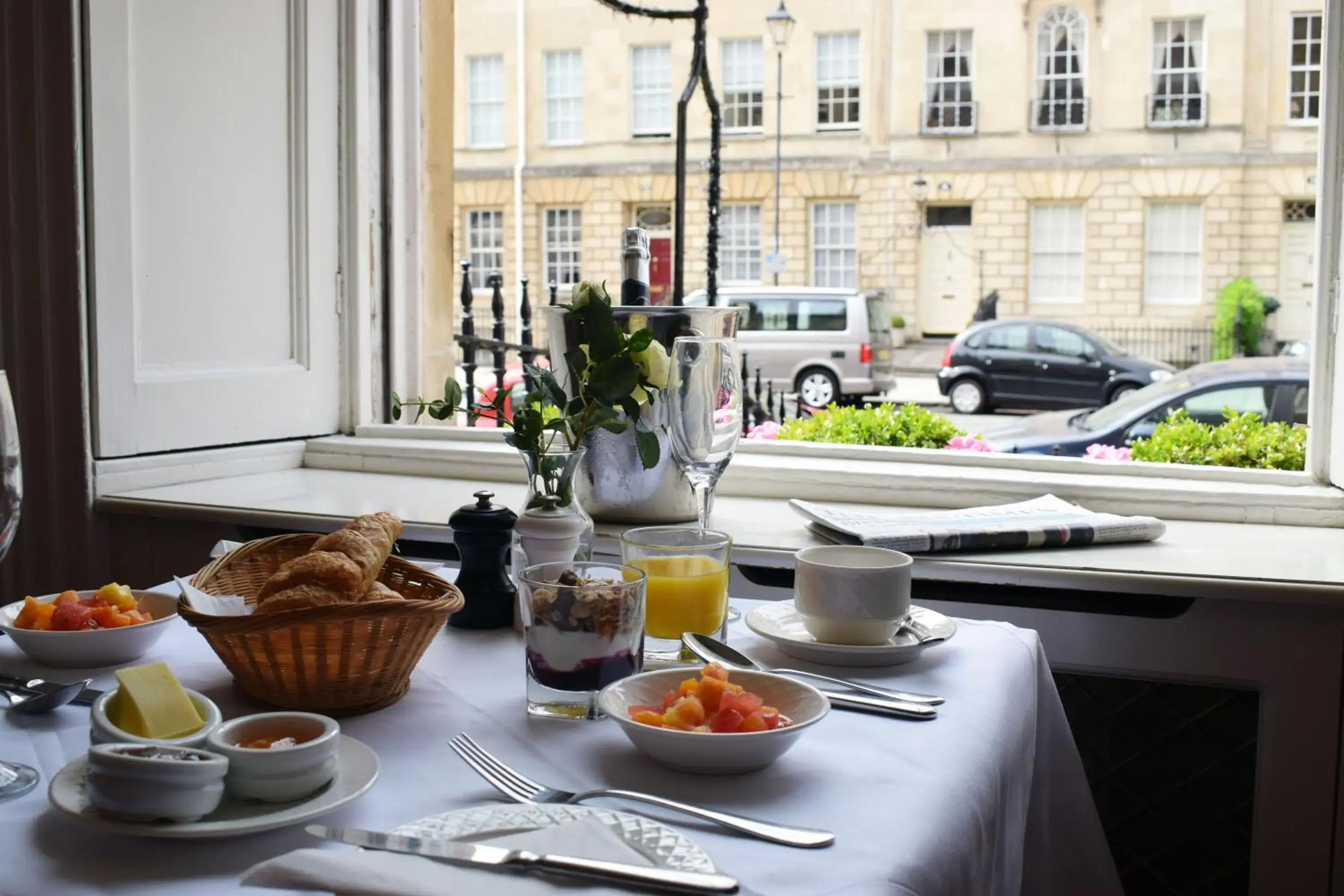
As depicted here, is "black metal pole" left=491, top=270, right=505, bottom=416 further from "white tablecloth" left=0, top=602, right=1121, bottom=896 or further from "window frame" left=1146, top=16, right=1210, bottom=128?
"window frame" left=1146, top=16, right=1210, bottom=128

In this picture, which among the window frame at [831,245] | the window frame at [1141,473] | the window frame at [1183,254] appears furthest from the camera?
the window frame at [1183,254]

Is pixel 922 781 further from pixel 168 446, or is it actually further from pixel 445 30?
pixel 445 30

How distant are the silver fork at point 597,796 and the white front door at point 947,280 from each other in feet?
46.2

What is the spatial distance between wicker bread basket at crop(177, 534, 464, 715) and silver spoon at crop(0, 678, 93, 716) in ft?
0.31

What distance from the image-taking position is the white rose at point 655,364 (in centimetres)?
107

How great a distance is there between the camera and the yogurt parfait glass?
798 millimetres

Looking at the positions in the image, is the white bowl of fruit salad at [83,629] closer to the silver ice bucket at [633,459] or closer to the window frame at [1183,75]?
the silver ice bucket at [633,459]

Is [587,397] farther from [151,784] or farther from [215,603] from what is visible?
[151,784]

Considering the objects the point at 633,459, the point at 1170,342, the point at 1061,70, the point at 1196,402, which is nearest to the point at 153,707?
the point at 633,459

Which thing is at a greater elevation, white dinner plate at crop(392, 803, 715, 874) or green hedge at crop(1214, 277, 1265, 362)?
green hedge at crop(1214, 277, 1265, 362)

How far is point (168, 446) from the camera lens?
6.21 feet

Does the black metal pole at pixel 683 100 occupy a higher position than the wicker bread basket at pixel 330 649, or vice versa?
the black metal pole at pixel 683 100

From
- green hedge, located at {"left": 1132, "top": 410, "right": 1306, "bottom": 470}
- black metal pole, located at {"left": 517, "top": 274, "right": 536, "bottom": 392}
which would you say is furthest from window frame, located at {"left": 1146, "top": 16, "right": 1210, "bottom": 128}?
green hedge, located at {"left": 1132, "top": 410, "right": 1306, "bottom": 470}

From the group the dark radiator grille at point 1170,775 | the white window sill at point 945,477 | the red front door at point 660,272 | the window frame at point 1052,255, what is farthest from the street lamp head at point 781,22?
the window frame at point 1052,255
